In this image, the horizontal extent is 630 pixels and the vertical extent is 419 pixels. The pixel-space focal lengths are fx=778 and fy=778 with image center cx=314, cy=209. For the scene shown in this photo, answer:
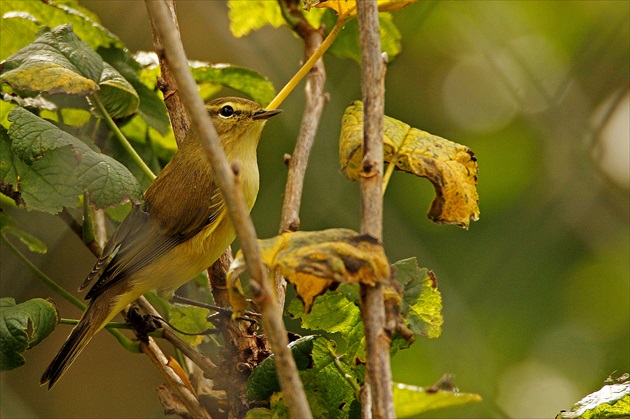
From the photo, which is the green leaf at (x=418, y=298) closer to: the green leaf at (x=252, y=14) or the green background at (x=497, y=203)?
the green leaf at (x=252, y=14)

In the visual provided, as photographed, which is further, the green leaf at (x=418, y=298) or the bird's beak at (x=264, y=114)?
the bird's beak at (x=264, y=114)

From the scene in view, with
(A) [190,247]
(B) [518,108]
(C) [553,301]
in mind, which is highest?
(B) [518,108]

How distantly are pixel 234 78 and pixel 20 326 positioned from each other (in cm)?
53

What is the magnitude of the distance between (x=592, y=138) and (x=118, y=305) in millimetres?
1172

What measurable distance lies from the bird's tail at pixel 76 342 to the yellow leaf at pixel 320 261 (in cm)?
67

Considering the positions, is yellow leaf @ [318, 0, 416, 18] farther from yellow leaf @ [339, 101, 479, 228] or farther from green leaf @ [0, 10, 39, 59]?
green leaf @ [0, 10, 39, 59]

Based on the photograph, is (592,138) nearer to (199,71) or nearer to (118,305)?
(199,71)

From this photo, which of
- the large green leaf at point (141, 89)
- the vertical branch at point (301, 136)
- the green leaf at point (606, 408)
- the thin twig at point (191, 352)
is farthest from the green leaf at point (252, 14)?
the green leaf at point (606, 408)

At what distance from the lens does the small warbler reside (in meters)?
1.15

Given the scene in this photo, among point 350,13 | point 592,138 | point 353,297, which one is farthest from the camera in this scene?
point 592,138

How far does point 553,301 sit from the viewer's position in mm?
1801

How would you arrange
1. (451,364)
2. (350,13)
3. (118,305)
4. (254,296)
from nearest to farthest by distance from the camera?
(254,296) < (350,13) < (118,305) < (451,364)

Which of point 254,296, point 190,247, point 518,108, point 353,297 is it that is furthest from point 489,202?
point 254,296

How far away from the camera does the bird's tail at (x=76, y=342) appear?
3.73 ft
